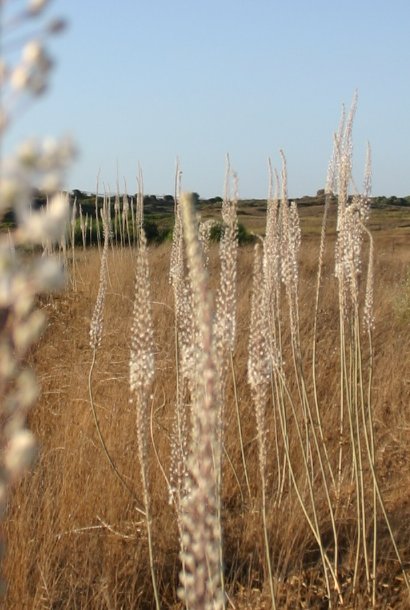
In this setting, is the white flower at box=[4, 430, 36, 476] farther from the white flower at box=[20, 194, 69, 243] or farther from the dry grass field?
the dry grass field

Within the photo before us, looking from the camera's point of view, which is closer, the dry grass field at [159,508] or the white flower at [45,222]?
the white flower at [45,222]

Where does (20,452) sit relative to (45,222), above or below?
below

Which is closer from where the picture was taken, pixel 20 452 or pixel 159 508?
pixel 20 452

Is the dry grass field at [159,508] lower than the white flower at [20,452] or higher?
lower

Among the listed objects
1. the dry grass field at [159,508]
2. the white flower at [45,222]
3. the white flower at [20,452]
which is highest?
the white flower at [45,222]

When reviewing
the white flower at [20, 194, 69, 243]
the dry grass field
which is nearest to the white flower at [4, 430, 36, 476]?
the white flower at [20, 194, 69, 243]

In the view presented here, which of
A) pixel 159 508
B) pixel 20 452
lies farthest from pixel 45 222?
pixel 159 508

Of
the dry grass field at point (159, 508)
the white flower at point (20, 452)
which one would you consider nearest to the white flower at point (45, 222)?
the white flower at point (20, 452)

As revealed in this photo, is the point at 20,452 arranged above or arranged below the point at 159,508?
above

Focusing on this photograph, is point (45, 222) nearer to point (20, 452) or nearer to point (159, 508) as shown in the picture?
point (20, 452)

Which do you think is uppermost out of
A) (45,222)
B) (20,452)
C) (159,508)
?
(45,222)

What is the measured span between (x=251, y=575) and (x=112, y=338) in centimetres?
342

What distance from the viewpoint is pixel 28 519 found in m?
2.61

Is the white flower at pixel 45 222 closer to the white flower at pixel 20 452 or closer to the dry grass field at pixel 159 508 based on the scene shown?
the white flower at pixel 20 452
